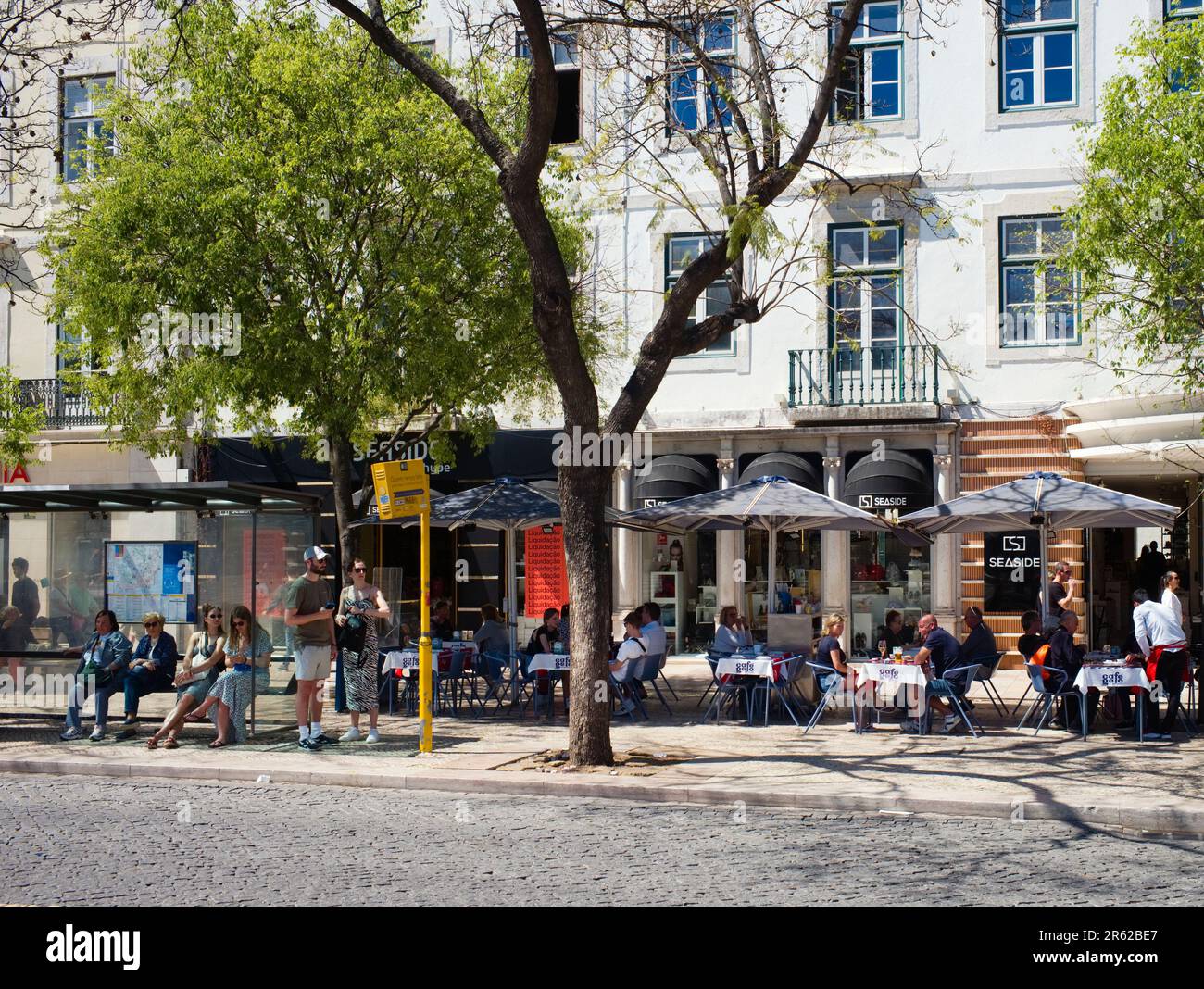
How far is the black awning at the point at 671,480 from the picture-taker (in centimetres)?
2142

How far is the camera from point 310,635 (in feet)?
40.1

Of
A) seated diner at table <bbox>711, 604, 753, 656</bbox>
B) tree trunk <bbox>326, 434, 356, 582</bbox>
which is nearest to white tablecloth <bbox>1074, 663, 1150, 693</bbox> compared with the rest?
seated diner at table <bbox>711, 604, 753, 656</bbox>

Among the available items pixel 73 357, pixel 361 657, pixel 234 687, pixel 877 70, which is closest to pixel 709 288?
pixel 877 70

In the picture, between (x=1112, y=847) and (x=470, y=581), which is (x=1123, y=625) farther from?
(x=1112, y=847)

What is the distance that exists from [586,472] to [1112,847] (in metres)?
4.97

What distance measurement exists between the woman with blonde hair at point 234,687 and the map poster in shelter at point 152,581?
1.16 meters

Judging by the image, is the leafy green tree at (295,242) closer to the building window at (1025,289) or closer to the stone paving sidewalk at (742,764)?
the stone paving sidewalk at (742,764)

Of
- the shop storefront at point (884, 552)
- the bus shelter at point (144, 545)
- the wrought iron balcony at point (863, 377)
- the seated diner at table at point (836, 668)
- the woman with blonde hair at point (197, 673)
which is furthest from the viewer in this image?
the wrought iron balcony at point (863, 377)

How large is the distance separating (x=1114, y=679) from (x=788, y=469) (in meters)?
8.85

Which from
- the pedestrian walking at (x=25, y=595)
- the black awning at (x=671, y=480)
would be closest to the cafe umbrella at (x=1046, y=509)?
the black awning at (x=671, y=480)

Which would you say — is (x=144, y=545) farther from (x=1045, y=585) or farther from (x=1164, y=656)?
(x=1164, y=656)

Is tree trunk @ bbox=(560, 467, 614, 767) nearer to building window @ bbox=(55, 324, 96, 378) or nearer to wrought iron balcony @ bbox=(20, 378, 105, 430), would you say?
building window @ bbox=(55, 324, 96, 378)

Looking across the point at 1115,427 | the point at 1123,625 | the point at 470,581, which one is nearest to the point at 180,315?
the point at 470,581

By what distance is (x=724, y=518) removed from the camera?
15.7 m
